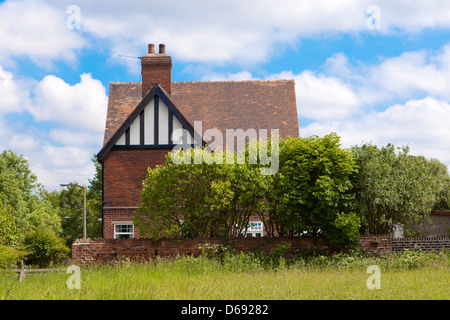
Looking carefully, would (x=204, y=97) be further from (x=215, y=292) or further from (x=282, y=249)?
(x=215, y=292)

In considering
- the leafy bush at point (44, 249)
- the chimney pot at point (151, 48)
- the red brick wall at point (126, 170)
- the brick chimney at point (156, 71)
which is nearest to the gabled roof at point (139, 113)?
the red brick wall at point (126, 170)

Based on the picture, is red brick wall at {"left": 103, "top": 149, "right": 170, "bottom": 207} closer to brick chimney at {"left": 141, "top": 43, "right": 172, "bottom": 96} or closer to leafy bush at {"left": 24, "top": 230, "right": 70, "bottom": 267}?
brick chimney at {"left": 141, "top": 43, "right": 172, "bottom": 96}

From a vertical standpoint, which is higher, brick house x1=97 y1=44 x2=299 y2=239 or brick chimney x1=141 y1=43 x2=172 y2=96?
brick chimney x1=141 y1=43 x2=172 y2=96

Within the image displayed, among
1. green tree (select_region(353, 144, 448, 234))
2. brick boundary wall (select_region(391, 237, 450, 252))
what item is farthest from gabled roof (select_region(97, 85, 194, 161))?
brick boundary wall (select_region(391, 237, 450, 252))

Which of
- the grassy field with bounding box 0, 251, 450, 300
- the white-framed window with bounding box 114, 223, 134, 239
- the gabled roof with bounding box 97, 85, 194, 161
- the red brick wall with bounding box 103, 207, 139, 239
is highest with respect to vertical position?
the gabled roof with bounding box 97, 85, 194, 161

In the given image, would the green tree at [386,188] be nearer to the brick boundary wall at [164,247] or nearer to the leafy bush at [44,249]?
the brick boundary wall at [164,247]

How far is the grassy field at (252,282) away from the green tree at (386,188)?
222 centimetres

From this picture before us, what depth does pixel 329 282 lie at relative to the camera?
12.6 metres

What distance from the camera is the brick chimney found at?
2744 centimetres

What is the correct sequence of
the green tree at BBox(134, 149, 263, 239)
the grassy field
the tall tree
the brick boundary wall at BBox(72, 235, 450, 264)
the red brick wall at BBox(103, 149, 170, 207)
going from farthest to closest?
the red brick wall at BBox(103, 149, 170, 207) < the brick boundary wall at BBox(72, 235, 450, 264) < the green tree at BBox(134, 149, 263, 239) < the tall tree < the grassy field

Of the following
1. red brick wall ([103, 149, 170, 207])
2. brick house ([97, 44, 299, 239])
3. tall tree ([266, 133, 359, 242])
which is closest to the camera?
tall tree ([266, 133, 359, 242])

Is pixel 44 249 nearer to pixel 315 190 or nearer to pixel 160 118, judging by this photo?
pixel 160 118

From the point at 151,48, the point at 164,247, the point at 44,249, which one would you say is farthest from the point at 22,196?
the point at 164,247

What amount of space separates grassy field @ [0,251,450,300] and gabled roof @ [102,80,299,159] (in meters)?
12.2
